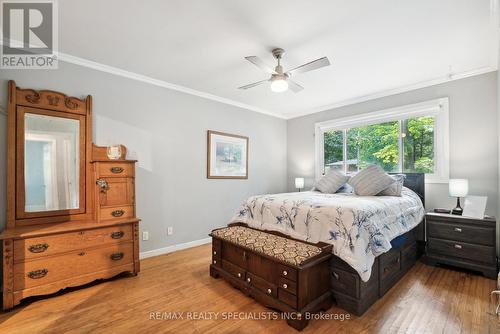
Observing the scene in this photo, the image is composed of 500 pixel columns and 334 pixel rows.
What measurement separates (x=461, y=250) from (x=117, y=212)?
164 inches

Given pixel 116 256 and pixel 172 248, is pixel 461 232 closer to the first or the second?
pixel 172 248

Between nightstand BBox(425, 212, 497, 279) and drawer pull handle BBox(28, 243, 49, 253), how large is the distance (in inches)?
172

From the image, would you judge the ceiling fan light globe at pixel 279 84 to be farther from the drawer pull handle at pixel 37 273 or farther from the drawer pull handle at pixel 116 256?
the drawer pull handle at pixel 37 273

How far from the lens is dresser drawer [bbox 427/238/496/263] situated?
271 cm

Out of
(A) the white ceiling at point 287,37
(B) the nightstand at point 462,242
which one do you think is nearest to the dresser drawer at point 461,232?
(B) the nightstand at point 462,242

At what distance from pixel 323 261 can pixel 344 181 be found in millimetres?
2105

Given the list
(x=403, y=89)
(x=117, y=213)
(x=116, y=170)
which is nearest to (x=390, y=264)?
(x=403, y=89)

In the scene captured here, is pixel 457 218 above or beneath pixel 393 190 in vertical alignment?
beneath

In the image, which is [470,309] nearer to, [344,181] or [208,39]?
[344,181]

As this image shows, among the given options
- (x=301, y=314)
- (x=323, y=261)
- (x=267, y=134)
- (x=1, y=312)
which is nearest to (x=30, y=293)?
(x=1, y=312)

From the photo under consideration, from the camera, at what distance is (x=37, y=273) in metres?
Result: 2.22

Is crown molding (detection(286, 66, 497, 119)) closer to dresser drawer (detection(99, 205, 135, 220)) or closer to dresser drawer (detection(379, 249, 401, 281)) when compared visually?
dresser drawer (detection(379, 249, 401, 281))

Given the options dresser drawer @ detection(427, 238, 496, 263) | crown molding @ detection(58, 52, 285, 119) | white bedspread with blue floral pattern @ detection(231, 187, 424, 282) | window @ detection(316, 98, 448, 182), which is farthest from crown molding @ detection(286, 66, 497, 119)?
dresser drawer @ detection(427, 238, 496, 263)

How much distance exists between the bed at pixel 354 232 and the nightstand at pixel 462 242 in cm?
21
